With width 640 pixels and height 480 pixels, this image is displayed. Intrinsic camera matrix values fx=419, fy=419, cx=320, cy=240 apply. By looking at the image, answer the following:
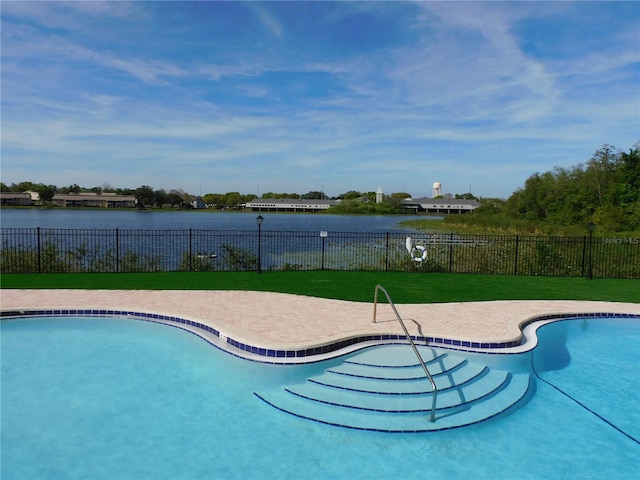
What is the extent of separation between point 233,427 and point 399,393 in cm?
210

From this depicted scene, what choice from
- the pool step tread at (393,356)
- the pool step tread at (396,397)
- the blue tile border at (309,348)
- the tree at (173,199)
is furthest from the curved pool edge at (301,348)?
the tree at (173,199)

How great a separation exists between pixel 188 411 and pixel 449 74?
15.2 m

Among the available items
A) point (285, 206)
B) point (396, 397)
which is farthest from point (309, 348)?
point (285, 206)

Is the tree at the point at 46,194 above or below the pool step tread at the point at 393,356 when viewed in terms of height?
above

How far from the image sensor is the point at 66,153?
84.3ft

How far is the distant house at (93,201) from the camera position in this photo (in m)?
84.1

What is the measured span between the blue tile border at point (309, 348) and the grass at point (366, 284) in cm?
177

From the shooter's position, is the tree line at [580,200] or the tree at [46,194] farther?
the tree at [46,194]

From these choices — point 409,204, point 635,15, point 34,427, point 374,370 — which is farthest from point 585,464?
point 409,204

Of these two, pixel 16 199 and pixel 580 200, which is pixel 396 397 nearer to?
pixel 580 200

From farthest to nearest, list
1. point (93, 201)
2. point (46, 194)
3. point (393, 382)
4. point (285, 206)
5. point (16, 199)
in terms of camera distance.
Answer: point (285, 206)
point (93, 201)
point (46, 194)
point (16, 199)
point (393, 382)

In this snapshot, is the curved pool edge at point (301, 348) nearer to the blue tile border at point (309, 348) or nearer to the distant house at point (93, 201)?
the blue tile border at point (309, 348)

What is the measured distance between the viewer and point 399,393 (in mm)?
5379

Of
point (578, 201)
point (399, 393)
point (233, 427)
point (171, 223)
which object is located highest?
point (578, 201)
